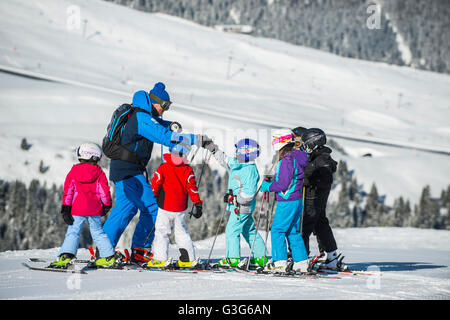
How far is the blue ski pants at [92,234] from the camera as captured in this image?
558 centimetres

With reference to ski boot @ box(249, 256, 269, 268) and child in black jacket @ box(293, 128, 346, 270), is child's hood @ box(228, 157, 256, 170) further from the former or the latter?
ski boot @ box(249, 256, 269, 268)

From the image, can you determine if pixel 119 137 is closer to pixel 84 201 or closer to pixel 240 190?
pixel 84 201

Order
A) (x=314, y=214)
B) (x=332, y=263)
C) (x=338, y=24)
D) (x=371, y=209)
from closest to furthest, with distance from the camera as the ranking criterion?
(x=314, y=214) < (x=332, y=263) < (x=371, y=209) < (x=338, y=24)

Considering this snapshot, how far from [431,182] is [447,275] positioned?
110ft

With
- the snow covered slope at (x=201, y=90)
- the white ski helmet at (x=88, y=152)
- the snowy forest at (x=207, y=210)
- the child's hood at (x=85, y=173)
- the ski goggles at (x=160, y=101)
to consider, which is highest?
the snow covered slope at (x=201, y=90)

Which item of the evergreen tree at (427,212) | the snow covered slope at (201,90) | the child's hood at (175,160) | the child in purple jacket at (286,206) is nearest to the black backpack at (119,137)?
the child's hood at (175,160)

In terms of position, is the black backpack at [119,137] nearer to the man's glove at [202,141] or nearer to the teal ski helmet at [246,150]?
the man's glove at [202,141]

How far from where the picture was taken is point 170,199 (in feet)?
19.4

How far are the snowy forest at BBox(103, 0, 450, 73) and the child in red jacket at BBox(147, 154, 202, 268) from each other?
394ft

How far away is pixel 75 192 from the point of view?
5625mm

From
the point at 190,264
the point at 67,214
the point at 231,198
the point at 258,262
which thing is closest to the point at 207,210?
the point at 258,262

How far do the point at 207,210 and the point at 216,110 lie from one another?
14665 mm

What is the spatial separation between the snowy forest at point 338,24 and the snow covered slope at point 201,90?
42.1 m
